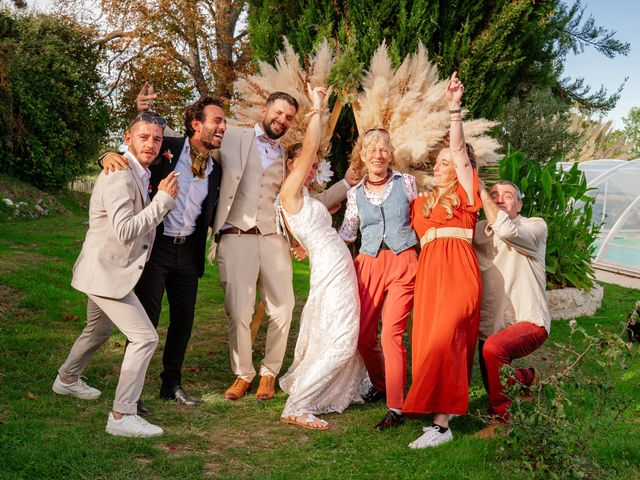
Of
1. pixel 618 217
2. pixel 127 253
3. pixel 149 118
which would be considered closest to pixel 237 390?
pixel 127 253

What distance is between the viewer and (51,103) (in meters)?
19.1

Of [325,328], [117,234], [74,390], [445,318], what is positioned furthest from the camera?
[74,390]

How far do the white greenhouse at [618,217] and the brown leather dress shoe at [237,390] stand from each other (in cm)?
983

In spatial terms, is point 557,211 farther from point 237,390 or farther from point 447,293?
point 237,390

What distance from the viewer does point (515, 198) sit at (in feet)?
14.5

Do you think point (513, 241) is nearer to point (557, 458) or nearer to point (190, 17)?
point (557, 458)

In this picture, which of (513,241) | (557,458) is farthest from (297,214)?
(557,458)

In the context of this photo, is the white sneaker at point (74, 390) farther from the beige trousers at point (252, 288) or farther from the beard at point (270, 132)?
the beard at point (270, 132)

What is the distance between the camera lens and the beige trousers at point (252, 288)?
485 cm

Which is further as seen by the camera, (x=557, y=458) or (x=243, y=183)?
(x=243, y=183)

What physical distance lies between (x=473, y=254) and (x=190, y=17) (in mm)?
17810

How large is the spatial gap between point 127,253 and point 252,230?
1.10 metres

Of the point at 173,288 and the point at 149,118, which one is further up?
the point at 149,118

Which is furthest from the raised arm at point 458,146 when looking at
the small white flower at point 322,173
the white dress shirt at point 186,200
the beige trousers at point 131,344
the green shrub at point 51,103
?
the green shrub at point 51,103
